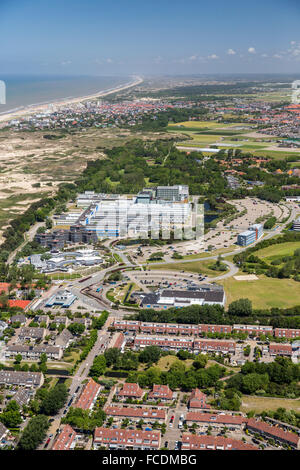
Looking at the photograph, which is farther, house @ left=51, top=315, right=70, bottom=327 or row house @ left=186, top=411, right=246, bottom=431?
house @ left=51, top=315, right=70, bottom=327

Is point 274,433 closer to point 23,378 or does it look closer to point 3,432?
point 3,432

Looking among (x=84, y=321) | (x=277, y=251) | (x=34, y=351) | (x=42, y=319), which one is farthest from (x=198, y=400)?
(x=277, y=251)

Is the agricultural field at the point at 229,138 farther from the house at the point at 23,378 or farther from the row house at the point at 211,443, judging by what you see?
the row house at the point at 211,443

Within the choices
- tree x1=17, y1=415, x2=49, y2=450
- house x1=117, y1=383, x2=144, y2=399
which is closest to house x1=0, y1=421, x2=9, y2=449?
tree x1=17, y1=415, x2=49, y2=450

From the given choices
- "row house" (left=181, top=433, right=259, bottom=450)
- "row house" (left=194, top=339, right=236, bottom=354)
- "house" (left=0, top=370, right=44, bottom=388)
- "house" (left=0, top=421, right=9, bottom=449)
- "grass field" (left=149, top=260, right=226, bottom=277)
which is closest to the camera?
"row house" (left=181, top=433, right=259, bottom=450)

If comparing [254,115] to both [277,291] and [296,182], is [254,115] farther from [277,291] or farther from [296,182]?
[277,291]

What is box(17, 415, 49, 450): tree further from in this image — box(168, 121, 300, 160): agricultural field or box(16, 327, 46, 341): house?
box(168, 121, 300, 160): agricultural field
